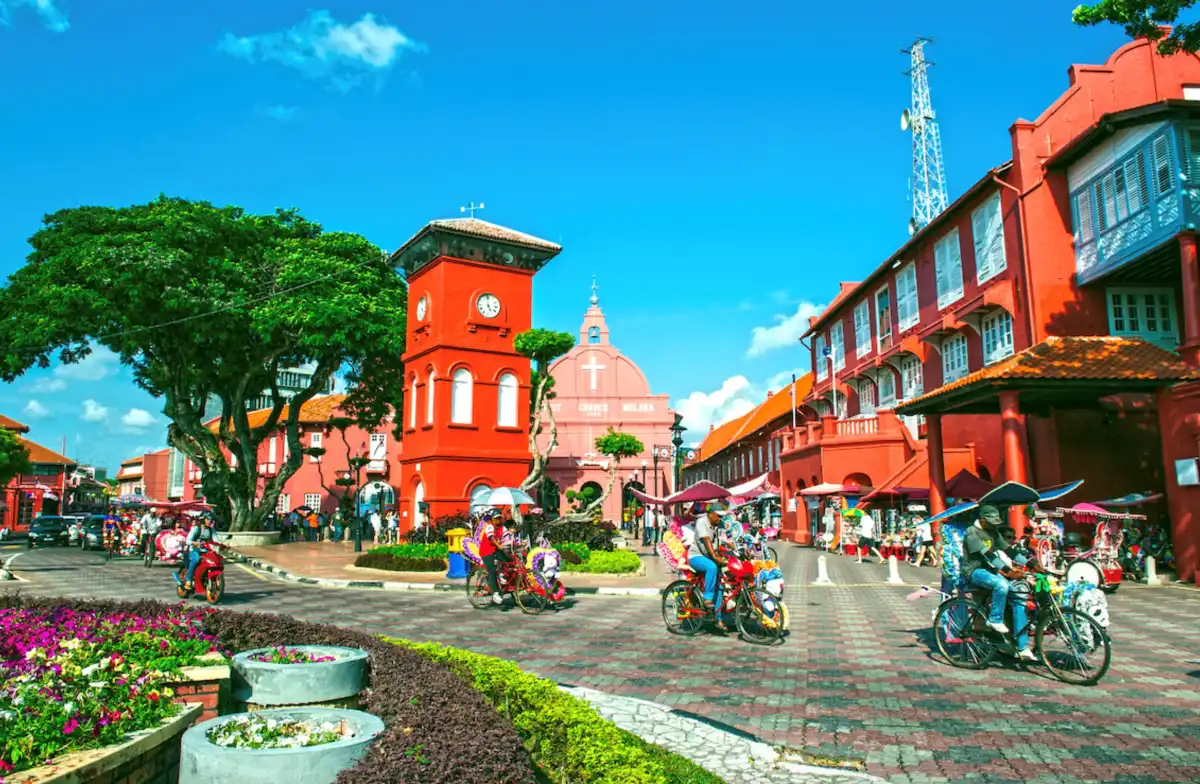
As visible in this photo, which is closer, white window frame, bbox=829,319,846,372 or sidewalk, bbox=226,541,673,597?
sidewalk, bbox=226,541,673,597

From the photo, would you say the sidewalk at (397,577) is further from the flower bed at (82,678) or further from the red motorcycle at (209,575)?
the flower bed at (82,678)

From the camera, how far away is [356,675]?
5.82 m

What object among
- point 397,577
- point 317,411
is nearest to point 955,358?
point 397,577

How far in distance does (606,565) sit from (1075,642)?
1313 cm

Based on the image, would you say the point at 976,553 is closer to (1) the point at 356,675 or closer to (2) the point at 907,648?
(2) the point at 907,648

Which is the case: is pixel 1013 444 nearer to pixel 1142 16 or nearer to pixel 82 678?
pixel 1142 16

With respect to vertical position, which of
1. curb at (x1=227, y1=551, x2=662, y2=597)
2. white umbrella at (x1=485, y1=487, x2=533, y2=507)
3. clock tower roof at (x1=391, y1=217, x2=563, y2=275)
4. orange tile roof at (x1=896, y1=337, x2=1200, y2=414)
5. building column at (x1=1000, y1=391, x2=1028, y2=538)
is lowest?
curb at (x1=227, y1=551, x2=662, y2=597)

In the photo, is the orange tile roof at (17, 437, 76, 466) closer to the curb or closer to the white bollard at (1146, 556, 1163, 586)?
the curb

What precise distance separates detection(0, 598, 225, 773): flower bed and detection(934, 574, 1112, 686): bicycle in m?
7.29

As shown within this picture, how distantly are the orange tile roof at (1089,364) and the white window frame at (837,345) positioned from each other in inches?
719

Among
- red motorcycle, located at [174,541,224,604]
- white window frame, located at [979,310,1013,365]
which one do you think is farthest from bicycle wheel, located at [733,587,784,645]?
white window frame, located at [979,310,1013,365]

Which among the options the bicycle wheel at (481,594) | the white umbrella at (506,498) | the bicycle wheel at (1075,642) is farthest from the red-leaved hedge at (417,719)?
the white umbrella at (506,498)

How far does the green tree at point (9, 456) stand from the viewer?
169ft

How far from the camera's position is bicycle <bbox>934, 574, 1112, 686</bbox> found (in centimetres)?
771
